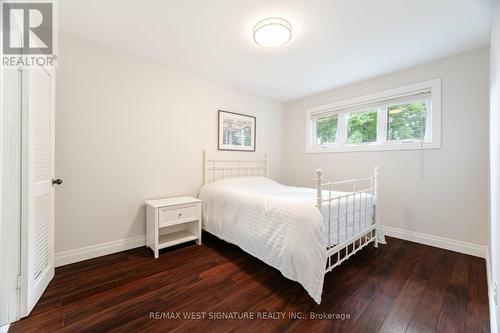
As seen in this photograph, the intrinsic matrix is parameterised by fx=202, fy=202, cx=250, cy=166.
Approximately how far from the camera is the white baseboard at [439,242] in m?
2.19

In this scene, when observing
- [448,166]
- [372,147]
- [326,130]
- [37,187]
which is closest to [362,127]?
[372,147]

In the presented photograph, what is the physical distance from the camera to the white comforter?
4.99 ft

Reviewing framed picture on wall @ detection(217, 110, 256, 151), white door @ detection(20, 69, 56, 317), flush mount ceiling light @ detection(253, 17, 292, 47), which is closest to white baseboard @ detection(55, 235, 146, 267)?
white door @ detection(20, 69, 56, 317)

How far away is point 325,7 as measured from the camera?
5.35 ft

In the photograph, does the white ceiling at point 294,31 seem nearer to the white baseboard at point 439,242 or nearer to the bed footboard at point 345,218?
the bed footboard at point 345,218

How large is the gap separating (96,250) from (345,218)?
2.62m

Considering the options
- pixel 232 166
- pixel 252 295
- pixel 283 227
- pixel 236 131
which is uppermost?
pixel 236 131

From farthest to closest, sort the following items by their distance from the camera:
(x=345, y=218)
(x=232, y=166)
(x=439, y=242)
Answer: (x=232, y=166) → (x=439, y=242) → (x=345, y=218)

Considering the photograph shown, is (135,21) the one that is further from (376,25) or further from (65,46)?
(376,25)

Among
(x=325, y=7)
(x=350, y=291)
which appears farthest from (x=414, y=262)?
(x=325, y=7)

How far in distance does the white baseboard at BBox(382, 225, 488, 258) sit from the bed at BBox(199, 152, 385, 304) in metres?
0.45

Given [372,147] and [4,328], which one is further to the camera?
[372,147]

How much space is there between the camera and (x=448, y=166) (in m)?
2.36

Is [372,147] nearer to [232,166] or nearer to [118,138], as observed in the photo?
[232,166]
